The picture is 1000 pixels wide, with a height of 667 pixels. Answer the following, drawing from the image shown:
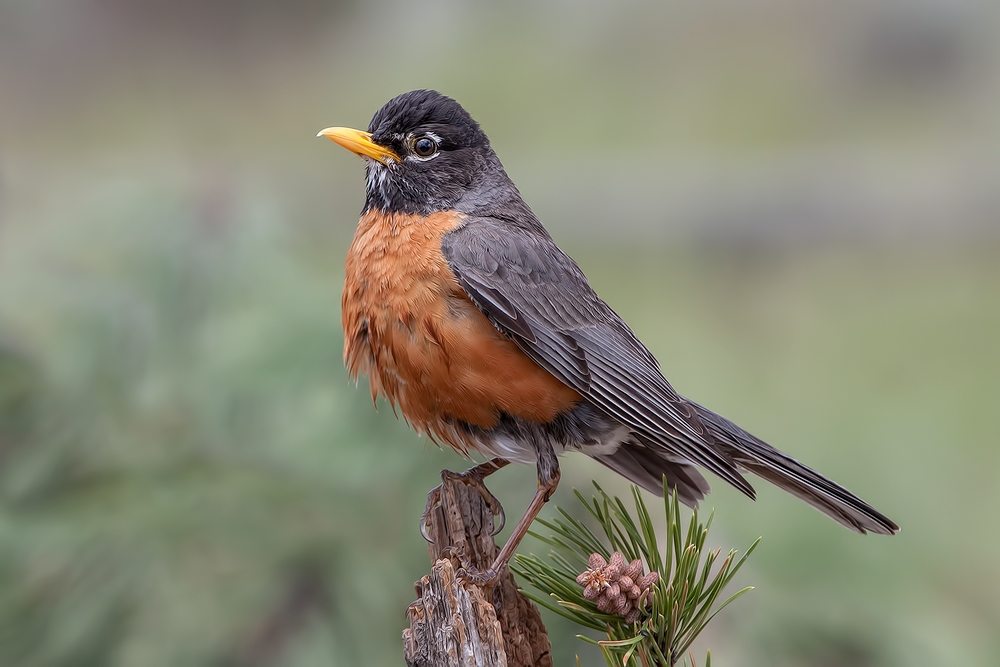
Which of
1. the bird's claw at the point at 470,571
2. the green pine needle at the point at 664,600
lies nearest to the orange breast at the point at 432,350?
the bird's claw at the point at 470,571

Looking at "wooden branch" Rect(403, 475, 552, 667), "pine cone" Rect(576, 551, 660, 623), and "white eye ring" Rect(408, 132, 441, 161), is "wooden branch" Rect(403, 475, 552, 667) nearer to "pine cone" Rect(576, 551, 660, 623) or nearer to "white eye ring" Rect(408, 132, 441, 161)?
"pine cone" Rect(576, 551, 660, 623)

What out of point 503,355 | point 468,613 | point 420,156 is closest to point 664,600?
point 468,613

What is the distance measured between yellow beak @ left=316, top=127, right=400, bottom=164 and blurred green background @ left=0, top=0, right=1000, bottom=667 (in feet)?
1.93

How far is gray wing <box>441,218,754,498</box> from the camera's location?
7.01ft

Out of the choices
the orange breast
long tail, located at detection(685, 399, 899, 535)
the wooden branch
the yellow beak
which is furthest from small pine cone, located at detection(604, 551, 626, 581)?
the yellow beak

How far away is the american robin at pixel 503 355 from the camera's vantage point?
2.10 meters

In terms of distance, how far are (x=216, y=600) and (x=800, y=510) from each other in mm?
2227

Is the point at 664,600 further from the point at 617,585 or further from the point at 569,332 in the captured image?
the point at 569,332

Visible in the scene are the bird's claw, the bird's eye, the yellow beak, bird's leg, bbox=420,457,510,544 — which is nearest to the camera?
the bird's claw

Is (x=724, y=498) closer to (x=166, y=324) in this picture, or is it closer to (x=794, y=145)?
(x=166, y=324)

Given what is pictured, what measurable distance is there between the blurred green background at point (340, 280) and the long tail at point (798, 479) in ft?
1.68

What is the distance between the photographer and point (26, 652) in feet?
7.64

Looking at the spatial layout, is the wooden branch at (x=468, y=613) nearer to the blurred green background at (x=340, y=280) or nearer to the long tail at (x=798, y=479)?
the blurred green background at (x=340, y=280)

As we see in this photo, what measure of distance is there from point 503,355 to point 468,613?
2.19ft
